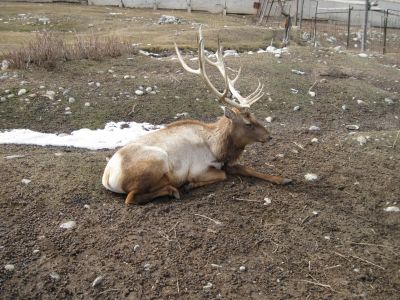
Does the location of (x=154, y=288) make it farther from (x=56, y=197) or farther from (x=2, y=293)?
(x=56, y=197)

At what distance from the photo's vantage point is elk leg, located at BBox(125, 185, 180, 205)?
5.98 meters

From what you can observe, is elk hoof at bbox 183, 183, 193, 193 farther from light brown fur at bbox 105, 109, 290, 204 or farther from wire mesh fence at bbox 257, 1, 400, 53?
wire mesh fence at bbox 257, 1, 400, 53

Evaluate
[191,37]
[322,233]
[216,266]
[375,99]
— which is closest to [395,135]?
[375,99]

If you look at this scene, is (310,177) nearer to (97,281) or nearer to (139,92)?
(97,281)

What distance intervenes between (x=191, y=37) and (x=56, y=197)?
36.5ft

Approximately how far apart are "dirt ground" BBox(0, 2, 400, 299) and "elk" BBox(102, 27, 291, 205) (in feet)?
0.67

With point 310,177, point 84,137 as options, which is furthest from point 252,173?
point 84,137

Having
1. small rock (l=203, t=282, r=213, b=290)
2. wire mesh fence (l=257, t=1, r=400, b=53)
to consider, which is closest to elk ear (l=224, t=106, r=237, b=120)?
small rock (l=203, t=282, r=213, b=290)

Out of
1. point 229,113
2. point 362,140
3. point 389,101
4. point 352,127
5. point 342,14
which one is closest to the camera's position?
point 229,113

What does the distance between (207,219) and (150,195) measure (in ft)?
2.96

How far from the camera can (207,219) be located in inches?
218

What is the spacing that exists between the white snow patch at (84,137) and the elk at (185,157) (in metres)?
1.48

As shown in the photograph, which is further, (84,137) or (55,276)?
(84,137)

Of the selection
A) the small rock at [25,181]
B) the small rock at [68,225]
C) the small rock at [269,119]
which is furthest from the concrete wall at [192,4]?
the small rock at [68,225]
